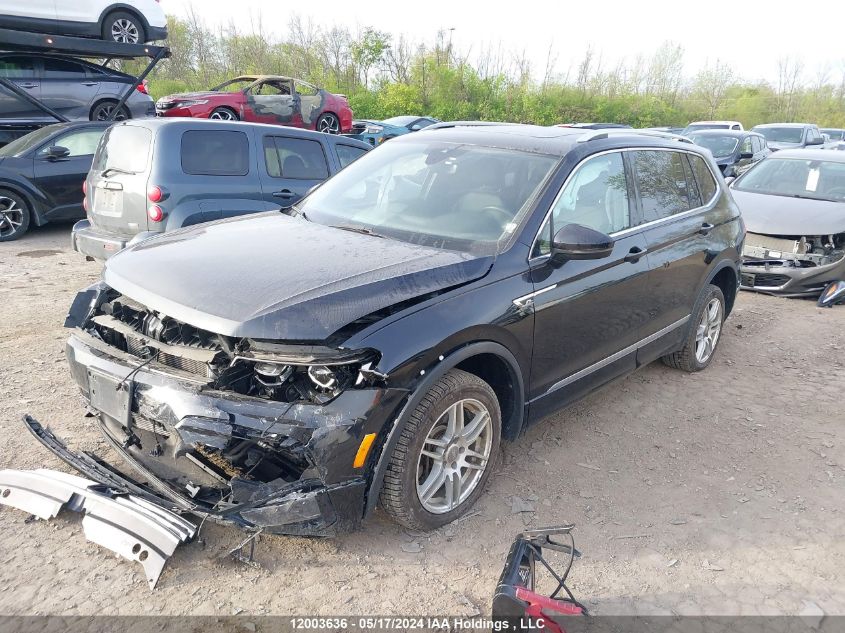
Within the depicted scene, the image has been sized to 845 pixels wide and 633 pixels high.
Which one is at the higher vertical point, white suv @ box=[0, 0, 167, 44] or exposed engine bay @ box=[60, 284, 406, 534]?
white suv @ box=[0, 0, 167, 44]

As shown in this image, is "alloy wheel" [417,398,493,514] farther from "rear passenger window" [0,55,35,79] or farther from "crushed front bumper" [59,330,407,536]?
"rear passenger window" [0,55,35,79]

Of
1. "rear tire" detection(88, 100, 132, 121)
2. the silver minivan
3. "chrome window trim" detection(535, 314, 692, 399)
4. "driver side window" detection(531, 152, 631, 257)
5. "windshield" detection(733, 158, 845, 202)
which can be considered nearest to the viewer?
"driver side window" detection(531, 152, 631, 257)

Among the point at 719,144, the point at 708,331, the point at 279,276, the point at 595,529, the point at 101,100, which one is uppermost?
the point at 101,100

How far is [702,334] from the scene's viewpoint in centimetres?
531

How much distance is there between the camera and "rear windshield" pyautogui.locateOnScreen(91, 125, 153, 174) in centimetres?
638

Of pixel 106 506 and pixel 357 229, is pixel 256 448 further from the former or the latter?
pixel 357 229

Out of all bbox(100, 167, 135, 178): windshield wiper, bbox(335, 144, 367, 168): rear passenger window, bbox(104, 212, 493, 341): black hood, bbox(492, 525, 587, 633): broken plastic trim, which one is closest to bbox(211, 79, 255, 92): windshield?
bbox(335, 144, 367, 168): rear passenger window

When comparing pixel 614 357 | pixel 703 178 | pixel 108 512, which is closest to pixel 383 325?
pixel 108 512

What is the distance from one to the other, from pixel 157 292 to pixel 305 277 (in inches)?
25.3

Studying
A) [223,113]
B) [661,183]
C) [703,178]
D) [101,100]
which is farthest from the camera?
[223,113]

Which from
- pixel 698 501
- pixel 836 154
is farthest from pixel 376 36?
pixel 698 501

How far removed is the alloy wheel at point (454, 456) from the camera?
3.07 meters

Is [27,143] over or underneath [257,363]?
over

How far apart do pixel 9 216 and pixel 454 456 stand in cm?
819
